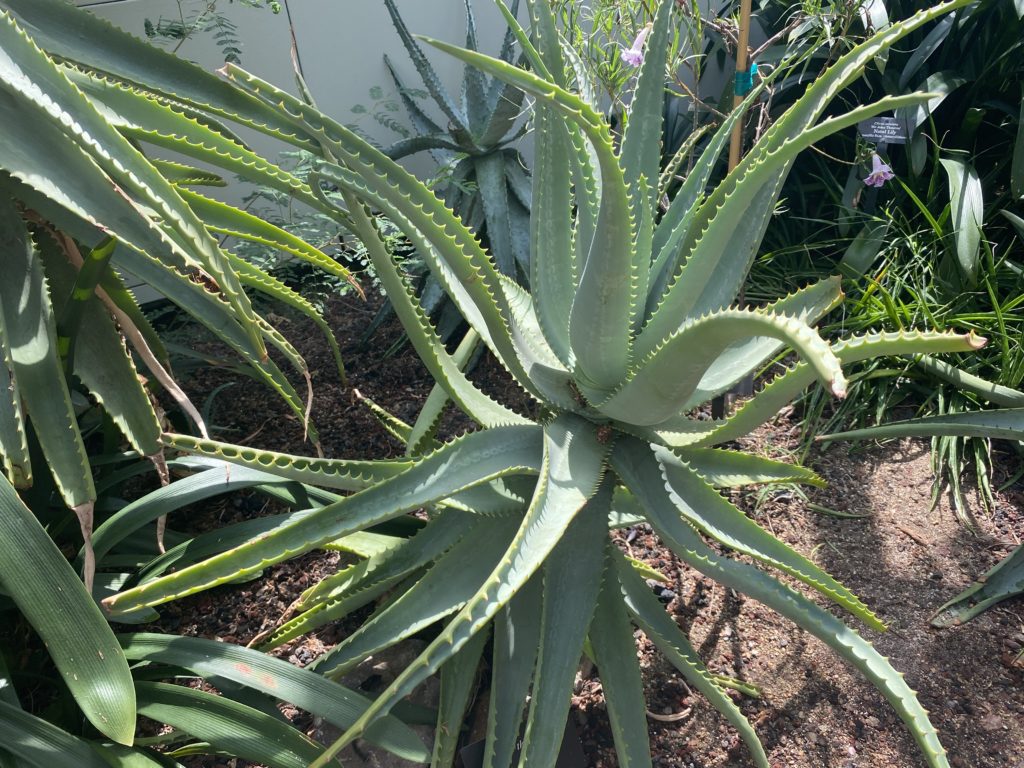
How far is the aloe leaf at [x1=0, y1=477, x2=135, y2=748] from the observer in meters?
0.87

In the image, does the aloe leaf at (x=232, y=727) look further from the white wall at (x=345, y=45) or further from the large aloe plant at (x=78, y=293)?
the white wall at (x=345, y=45)

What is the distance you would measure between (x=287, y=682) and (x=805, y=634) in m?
0.97

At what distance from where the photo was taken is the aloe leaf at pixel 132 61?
996mm

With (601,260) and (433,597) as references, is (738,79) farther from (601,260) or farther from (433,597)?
(433,597)

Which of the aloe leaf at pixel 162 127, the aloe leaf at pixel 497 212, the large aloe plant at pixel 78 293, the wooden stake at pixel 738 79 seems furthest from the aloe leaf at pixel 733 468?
the aloe leaf at pixel 497 212

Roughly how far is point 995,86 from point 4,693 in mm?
2905

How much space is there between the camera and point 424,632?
1.28m

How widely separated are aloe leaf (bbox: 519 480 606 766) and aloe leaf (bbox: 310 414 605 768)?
102 millimetres

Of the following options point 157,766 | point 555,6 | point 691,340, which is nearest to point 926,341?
point 691,340

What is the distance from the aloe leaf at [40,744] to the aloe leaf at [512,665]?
1.68 ft

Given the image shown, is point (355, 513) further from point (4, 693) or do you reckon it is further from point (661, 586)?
point (661, 586)

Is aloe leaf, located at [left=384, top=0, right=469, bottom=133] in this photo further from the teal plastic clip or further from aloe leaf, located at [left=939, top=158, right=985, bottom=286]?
aloe leaf, located at [left=939, top=158, right=985, bottom=286]

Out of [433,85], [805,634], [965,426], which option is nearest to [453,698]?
[805,634]

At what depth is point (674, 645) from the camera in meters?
1.03
